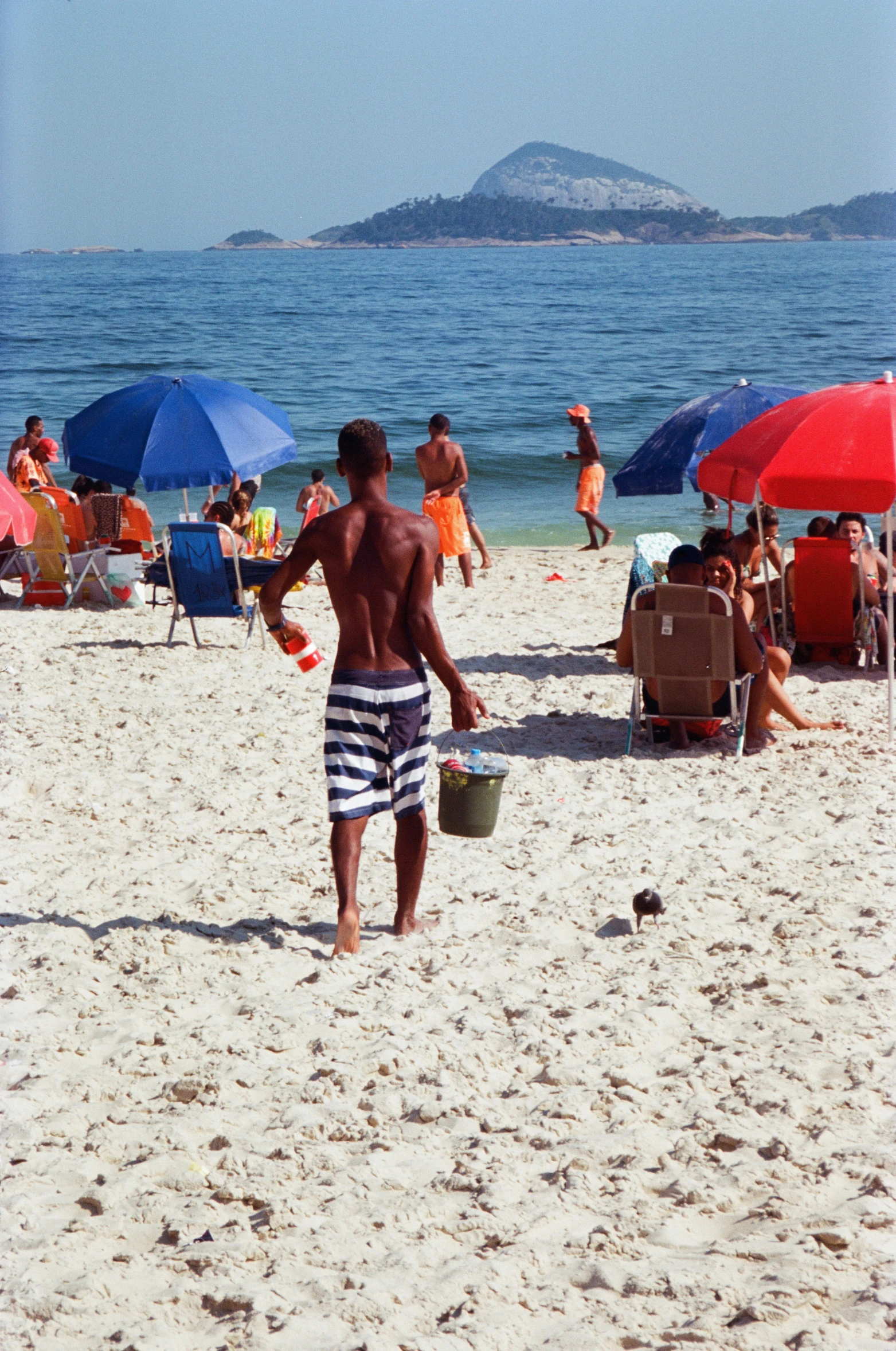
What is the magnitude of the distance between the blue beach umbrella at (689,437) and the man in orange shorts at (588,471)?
3452 millimetres

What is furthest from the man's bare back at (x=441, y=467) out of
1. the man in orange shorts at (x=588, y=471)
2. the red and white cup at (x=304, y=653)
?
the red and white cup at (x=304, y=653)

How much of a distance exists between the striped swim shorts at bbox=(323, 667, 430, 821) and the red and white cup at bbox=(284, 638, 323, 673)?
257mm

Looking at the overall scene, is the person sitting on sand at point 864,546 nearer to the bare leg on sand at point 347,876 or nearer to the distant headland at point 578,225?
A: the bare leg on sand at point 347,876

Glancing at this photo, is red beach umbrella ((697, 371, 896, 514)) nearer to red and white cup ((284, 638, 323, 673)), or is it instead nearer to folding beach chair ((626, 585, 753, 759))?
folding beach chair ((626, 585, 753, 759))

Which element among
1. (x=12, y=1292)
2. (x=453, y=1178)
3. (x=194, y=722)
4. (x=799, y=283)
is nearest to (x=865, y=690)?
(x=194, y=722)

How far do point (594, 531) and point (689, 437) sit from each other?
441cm

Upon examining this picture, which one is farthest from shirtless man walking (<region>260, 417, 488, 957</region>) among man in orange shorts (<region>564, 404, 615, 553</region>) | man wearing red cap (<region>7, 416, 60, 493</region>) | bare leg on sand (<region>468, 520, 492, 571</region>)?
A: man in orange shorts (<region>564, 404, 615, 553</region>)

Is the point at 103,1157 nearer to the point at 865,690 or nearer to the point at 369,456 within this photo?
the point at 369,456

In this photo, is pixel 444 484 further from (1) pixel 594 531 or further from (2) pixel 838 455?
(2) pixel 838 455

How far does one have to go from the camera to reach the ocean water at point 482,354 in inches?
757

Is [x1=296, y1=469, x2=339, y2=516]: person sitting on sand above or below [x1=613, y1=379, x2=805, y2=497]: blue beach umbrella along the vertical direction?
below

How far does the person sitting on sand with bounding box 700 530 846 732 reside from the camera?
19.6 ft

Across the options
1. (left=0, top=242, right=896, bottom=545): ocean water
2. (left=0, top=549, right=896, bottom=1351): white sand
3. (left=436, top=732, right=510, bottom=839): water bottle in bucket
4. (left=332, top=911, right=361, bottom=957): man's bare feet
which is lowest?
(left=0, top=549, right=896, bottom=1351): white sand

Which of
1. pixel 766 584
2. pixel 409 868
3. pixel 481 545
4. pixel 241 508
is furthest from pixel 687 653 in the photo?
pixel 481 545
